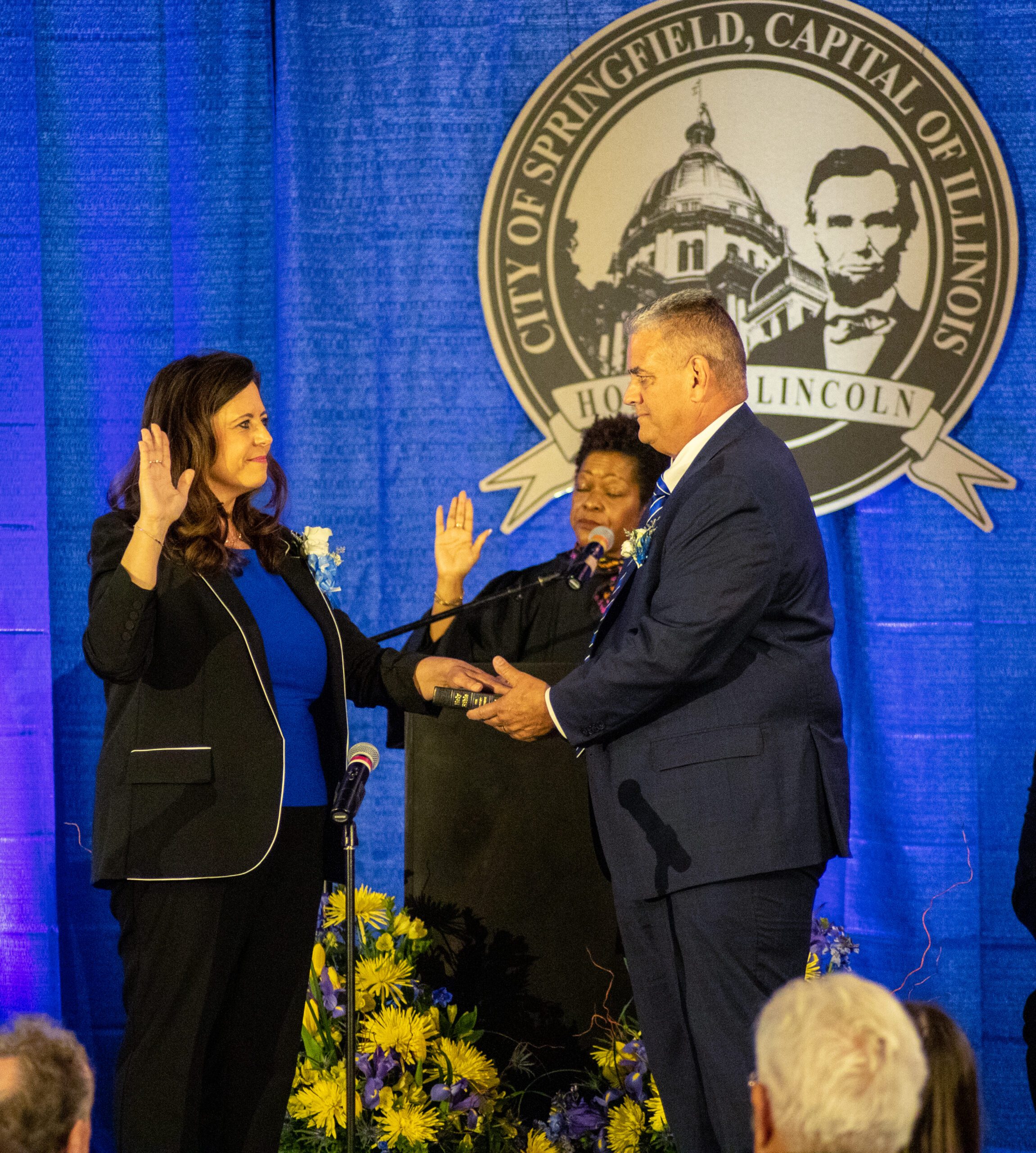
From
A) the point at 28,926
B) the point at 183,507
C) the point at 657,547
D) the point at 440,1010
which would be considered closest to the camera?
the point at 183,507

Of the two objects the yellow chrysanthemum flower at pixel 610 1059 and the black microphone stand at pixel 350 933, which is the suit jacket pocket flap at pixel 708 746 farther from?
the yellow chrysanthemum flower at pixel 610 1059

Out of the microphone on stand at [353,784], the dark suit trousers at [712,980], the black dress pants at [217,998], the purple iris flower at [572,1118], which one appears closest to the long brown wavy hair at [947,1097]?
the dark suit trousers at [712,980]

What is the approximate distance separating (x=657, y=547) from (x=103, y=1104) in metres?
2.55

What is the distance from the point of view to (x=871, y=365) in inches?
153

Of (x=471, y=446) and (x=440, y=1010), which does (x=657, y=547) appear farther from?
(x=471, y=446)

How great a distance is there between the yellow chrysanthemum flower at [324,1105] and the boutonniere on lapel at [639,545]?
4.24 ft

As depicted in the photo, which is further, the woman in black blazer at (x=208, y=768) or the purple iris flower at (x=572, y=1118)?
the purple iris flower at (x=572, y=1118)

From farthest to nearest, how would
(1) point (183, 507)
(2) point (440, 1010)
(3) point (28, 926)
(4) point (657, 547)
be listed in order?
(3) point (28, 926) → (2) point (440, 1010) → (4) point (657, 547) → (1) point (183, 507)

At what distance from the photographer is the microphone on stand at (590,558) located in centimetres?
286

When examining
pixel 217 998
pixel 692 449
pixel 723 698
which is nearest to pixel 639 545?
pixel 692 449

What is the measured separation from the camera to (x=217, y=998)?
7.66ft

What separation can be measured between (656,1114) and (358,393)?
2115 mm

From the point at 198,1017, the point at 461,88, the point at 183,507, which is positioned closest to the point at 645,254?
the point at 461,88

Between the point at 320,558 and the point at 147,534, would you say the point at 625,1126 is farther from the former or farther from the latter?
the point at 147,534
